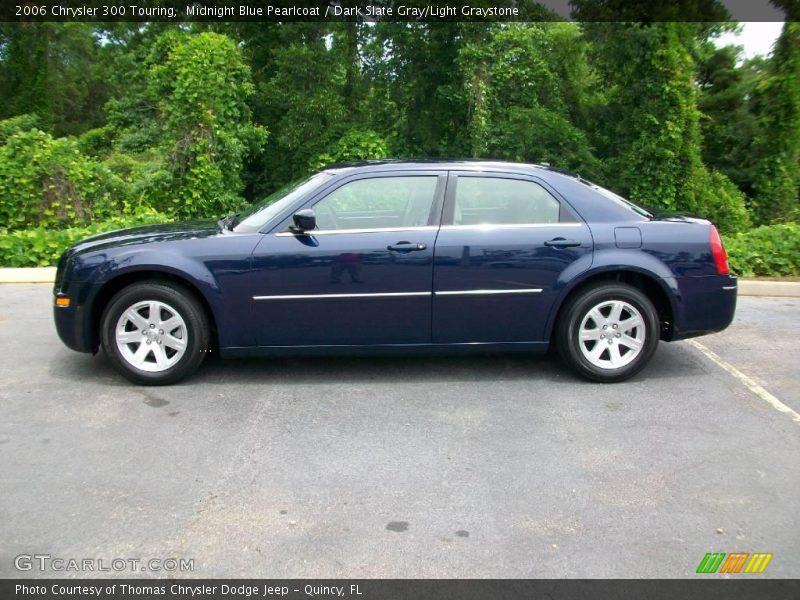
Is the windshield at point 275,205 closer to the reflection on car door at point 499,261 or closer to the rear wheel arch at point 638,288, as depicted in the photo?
the reflection on car door at point 499,261

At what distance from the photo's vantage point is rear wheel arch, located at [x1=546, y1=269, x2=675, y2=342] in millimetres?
5291

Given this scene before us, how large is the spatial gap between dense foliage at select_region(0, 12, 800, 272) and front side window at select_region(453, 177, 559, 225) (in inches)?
198

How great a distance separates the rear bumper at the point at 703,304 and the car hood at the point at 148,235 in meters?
3.35

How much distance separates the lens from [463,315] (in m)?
5.20

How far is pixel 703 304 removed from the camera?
5324mm

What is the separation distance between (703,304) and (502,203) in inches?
63.4

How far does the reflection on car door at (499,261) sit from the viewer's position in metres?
5.15

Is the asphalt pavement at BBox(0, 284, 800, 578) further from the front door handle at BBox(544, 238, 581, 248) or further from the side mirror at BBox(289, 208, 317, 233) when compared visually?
the side mirror at BBox(289, 208, 317, 233)

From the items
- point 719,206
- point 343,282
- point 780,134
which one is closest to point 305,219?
point 343,282

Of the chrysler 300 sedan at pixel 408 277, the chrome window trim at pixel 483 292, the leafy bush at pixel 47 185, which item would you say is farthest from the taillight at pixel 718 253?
the leafy bush at pixel 47 185

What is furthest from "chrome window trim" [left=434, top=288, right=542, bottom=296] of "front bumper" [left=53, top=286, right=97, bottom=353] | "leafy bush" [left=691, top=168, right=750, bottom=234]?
"leafy bush" [left=691, top=168, right=750, bottom=234]

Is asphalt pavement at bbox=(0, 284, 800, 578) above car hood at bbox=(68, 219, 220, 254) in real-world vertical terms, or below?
below

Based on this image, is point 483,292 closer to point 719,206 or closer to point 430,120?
point 719,206
